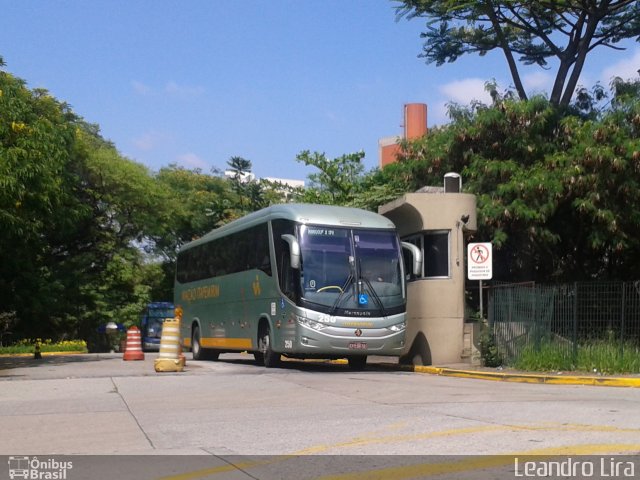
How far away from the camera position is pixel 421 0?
30.1 m

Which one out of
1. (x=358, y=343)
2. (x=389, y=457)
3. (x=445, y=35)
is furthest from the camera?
(x=445, y=35)

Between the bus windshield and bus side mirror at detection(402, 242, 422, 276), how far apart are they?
0.76 meters

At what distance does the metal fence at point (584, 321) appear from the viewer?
63.4ft

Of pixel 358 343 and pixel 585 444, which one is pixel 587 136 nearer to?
pixel 358 343

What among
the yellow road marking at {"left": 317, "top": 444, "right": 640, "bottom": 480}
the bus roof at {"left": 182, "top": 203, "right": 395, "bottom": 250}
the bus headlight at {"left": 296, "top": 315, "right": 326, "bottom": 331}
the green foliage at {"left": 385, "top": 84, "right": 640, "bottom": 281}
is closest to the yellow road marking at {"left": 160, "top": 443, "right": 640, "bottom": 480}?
the yellow road marking at {"left": 317, "top": 444, "right": 640, "bottom": 480}

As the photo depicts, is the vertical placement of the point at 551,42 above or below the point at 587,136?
above

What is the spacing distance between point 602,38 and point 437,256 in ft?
44.2

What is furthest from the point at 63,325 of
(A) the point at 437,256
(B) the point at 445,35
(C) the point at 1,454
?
(C) the point at 1,454

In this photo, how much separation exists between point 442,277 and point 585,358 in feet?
15.4

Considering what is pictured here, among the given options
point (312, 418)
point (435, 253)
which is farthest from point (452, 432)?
point (435, 253)

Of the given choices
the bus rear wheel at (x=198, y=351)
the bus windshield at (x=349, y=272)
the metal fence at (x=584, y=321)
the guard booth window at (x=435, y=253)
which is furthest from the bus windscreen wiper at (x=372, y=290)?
the bus rear wheel at (x=198, y=351)

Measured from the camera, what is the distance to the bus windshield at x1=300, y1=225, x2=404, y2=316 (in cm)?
2027

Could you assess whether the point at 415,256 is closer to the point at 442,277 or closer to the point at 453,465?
the point at 442,277

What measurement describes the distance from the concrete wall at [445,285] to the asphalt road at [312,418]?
4.05 meters
